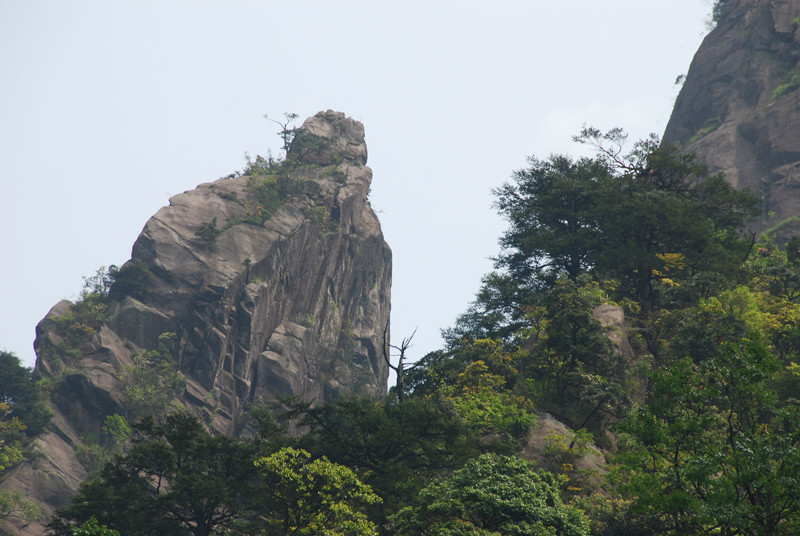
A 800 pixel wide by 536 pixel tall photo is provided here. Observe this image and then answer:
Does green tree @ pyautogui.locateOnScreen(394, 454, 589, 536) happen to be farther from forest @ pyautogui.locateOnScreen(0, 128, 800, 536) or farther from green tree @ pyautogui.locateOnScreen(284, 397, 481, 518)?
green tree @ pyautogui.locateOnScreen(284, 397, 481, 518)

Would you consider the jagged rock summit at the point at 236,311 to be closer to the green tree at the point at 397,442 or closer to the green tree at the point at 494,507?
the green tree at the point at 397,442

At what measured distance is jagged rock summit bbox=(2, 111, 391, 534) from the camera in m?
67.5

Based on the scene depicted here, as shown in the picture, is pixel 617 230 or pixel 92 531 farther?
pixel 617 230

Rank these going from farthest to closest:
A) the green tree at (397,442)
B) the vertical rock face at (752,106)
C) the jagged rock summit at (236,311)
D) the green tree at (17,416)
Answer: the vertical rock face at (752,106)
the jagged rock summit at (236,311)
the green tree at (17,416)
the green tree at (397,442)

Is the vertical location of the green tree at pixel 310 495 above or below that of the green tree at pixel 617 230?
below

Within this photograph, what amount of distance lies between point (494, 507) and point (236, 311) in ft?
193

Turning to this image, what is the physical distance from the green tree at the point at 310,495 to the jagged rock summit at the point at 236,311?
111 ft

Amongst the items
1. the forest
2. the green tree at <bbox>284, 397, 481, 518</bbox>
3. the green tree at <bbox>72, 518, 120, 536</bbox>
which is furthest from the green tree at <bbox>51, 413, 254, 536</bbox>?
the green tree at <bbox>72, 518, 120, 536</bbox>

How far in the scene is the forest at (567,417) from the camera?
20016mm

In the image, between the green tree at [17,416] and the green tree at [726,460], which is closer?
the green tree at [726,460]

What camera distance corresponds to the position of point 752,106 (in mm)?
79562

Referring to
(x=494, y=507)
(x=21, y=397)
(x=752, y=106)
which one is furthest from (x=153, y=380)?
(x=752, y=106)

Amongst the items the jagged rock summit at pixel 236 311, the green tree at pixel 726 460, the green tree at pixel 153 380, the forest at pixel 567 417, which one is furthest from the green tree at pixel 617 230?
the green tree at pixel 153 380

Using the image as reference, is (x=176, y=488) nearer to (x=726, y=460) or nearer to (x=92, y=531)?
(x=92, y=531)
